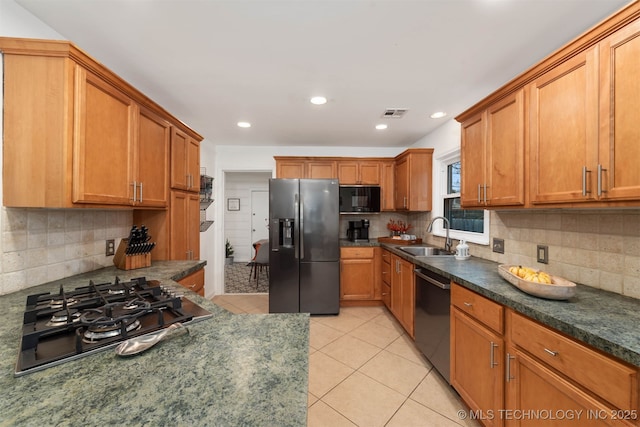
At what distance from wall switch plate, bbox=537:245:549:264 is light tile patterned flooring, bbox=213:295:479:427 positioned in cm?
115

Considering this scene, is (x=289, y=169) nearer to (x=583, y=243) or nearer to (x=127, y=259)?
(x=127, y=259)

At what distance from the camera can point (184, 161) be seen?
2387mm

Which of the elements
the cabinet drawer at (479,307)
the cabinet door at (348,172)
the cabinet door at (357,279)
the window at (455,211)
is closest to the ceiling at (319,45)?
the window at (455,211)

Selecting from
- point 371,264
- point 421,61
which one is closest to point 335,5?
point 421,61

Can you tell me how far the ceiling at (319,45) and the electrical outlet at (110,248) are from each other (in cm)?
131

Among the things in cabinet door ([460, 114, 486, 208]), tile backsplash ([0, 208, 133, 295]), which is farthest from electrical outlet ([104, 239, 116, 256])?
cabinet door ([460, 114, 486, 208])

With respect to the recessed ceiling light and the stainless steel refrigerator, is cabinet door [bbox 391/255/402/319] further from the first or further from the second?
the recessed ceiling light

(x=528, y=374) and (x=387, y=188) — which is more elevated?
(x=387, y=188)

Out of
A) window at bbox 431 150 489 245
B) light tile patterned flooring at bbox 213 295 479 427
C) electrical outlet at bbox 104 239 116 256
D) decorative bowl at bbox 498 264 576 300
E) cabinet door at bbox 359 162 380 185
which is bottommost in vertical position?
light tile patterned flooring at bbox 213 295 479 427

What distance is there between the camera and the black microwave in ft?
11.7

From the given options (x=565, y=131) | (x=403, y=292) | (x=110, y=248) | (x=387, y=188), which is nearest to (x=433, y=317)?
(x=403, y=292)

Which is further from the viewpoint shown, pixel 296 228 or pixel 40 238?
pixel 296 228

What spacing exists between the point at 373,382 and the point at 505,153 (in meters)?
1.95

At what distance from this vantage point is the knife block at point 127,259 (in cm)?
186
